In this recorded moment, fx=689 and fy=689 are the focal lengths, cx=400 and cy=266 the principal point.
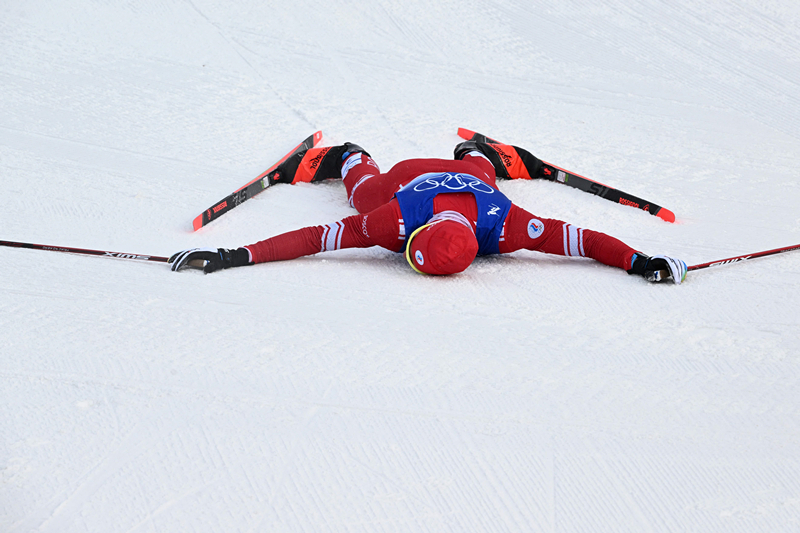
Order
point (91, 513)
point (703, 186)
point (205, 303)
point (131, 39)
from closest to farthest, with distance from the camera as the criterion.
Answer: point (91, 513) < point (205, 303) < point (703, 186) < point (131, 39)

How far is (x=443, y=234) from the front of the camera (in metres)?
2.23

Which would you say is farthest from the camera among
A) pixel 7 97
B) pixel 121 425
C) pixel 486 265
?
pixel 7 97

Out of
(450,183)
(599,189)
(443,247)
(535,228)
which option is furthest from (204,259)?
(599,189)

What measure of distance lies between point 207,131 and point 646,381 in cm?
252

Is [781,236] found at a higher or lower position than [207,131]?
higher

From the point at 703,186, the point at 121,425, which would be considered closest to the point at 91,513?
the point at 121,425

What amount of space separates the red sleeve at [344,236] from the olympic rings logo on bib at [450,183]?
129 millimetres

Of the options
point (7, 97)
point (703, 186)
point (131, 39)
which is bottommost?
point (7, 97)

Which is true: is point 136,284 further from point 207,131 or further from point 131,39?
point 131,39

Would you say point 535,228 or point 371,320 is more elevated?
point 535,228

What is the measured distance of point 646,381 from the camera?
1796 mm

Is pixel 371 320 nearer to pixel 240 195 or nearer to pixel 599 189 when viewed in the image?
pixel 240 195

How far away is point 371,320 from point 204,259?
62 centimetres

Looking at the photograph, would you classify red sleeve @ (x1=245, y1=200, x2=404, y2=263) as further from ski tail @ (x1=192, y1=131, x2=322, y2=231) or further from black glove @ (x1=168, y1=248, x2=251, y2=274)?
ski tail @ (x1=192, y1=131, x2=322, y2=231)
